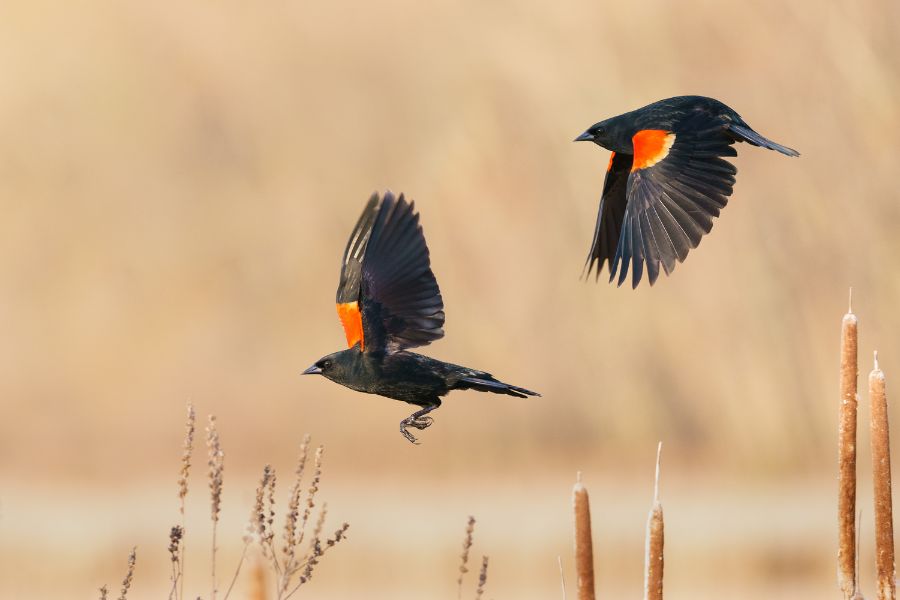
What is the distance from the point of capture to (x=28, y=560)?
18734 millimetres

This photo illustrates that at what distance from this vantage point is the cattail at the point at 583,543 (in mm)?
3361

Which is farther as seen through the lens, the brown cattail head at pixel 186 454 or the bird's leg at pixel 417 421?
the bird's leg at pixel 417 421

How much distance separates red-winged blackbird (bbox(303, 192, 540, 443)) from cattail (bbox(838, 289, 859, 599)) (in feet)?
3.58

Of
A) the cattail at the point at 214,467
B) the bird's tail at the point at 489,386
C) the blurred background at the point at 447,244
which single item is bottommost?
the cattail at the point at 214,467

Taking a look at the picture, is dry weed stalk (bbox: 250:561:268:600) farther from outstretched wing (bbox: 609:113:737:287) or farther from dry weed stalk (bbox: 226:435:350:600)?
outstretched wing (bbox: 609:113:737:287)

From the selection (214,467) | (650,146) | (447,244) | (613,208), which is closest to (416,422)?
(214,467)

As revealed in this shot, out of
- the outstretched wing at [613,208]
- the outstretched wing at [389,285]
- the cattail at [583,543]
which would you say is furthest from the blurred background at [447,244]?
the cattail at [583,543]

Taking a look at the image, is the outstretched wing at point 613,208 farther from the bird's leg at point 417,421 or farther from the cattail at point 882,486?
the cattail at point 882,486

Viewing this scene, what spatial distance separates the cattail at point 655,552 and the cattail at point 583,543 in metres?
0.13

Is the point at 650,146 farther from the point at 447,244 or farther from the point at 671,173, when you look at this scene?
the point at 447,244

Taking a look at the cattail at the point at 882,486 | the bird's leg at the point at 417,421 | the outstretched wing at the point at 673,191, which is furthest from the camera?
A: the outstretched wing at the point at 673,191

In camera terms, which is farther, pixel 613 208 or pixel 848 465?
pixel 613 208

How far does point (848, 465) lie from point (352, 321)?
1800 mm

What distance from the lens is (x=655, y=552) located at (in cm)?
344
